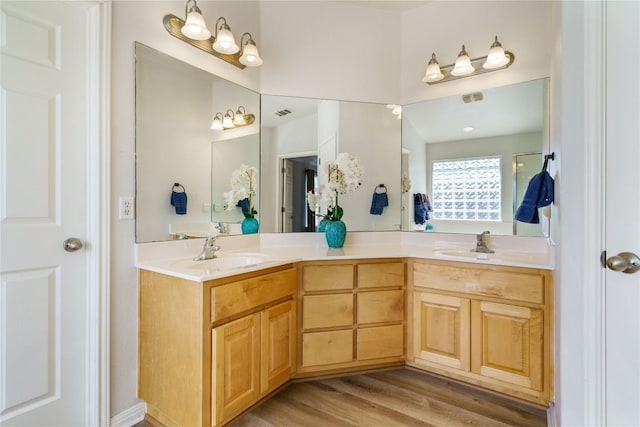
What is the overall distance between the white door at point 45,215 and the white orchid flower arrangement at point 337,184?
1430 mm

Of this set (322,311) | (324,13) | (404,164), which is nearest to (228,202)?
(322,311)

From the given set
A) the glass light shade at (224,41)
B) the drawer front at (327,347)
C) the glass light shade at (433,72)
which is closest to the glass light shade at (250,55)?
the glass light shade at (224,41)

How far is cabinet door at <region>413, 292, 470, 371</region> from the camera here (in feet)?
6.40

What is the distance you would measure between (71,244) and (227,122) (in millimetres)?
1160

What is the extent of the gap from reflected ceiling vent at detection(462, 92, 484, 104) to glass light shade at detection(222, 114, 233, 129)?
1.77 metres

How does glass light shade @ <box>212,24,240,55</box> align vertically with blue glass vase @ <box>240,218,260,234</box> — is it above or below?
above

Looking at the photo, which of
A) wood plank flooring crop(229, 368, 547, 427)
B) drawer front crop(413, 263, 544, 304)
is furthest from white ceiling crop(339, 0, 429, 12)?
wood plank flooring crop(229, 368, 547, 427)

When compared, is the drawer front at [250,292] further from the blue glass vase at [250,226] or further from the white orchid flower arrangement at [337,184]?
the white orchid flower arrangement at [337,184]

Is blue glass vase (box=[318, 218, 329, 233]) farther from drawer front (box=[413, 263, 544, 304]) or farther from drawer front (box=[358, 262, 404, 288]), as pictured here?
drawer front (box=[413, 263, 544, 304])

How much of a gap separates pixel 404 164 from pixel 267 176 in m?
1.15

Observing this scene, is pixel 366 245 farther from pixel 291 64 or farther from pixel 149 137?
pixel 149 137

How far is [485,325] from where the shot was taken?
1891 mm

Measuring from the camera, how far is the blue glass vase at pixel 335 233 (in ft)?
7.80

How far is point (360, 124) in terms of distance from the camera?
2.62m
